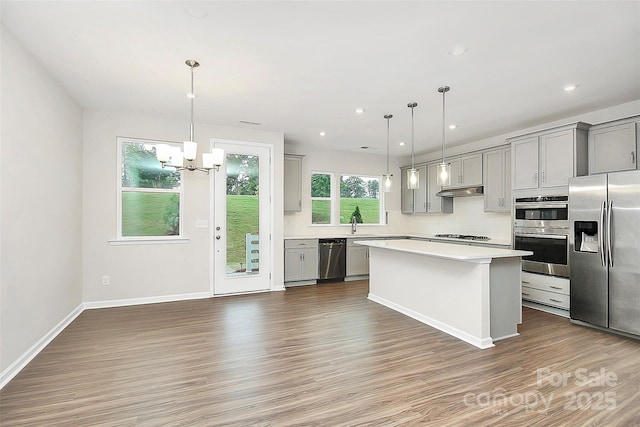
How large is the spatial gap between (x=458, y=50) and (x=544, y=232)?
2.96 m

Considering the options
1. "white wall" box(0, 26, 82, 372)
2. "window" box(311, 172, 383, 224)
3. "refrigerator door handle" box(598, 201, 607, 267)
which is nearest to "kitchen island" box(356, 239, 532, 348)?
"refrigerator door handle" box(598, 201, 607, 267)

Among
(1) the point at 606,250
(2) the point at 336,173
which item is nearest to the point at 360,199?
(2) the point at 336,173

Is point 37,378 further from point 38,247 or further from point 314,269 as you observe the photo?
point 314,269

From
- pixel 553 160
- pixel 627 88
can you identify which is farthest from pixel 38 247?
pixel 627 88

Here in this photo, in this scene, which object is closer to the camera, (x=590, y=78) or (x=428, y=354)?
(x=428, y=354)

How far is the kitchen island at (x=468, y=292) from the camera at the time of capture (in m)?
3.11

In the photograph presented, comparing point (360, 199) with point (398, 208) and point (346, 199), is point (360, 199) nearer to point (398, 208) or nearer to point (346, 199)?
point (346, 199)

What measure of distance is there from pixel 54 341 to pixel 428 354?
12.4 feet

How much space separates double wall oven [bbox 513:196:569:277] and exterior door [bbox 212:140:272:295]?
3926 mm

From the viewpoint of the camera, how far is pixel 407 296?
412 centimetres

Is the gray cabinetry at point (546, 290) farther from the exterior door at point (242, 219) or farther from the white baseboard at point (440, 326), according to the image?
the exterior door at point (242, 219)

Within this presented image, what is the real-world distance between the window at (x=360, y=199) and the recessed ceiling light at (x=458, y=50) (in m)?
4.29

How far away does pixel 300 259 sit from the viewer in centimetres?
583

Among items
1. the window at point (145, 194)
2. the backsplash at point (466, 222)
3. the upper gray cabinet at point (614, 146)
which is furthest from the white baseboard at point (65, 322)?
the upper gray cabinet at point (614, 146)
